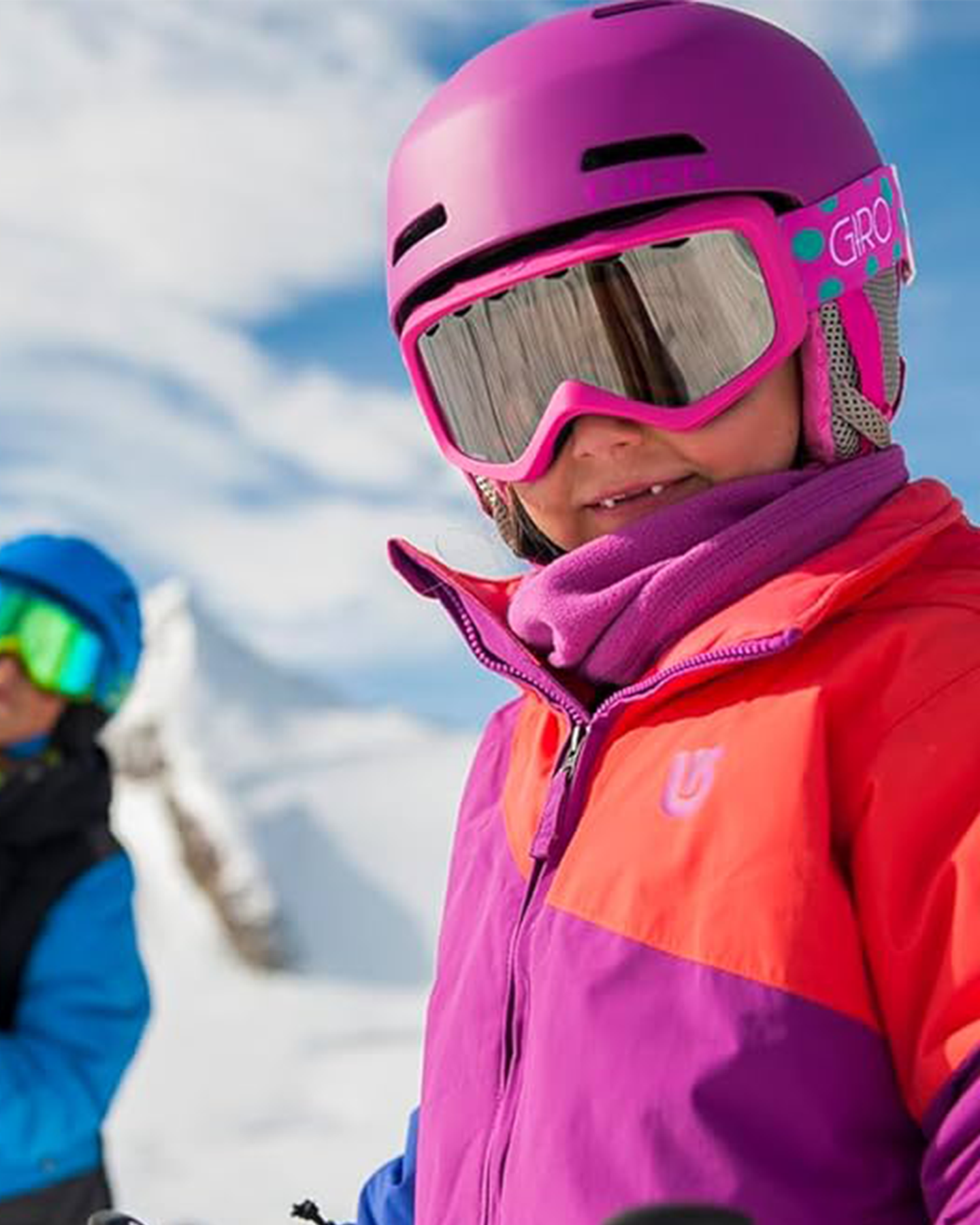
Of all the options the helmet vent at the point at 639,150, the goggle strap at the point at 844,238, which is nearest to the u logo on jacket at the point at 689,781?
the goggle strap at the point at 844,238

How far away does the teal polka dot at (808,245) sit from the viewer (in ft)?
5.17

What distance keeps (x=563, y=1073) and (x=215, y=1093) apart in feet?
29.5

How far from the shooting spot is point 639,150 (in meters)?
1.57

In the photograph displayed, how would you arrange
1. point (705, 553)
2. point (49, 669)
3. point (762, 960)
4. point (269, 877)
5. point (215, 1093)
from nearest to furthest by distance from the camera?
point (762, 960), point (705, 553), point (49, 669), point (215, 1093), point (269, 877)

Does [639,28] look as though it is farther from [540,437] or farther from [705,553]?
[705,553]

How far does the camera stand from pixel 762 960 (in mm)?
1210

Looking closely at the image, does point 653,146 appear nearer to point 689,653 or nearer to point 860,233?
point 860,233

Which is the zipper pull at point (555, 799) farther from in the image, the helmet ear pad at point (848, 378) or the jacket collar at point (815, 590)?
the helmet ear pad at point (848, 378)

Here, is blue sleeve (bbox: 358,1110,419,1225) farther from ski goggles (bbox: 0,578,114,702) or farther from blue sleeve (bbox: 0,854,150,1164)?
ski goggles (bbox: 0,578,114,702)

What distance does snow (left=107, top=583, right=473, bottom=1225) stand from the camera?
829 cm

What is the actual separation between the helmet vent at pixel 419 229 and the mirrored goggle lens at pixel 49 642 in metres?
2.25

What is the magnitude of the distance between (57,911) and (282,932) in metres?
15.7

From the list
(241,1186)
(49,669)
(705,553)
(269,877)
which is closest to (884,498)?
(705,553)

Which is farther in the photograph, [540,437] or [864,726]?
[540,437]
